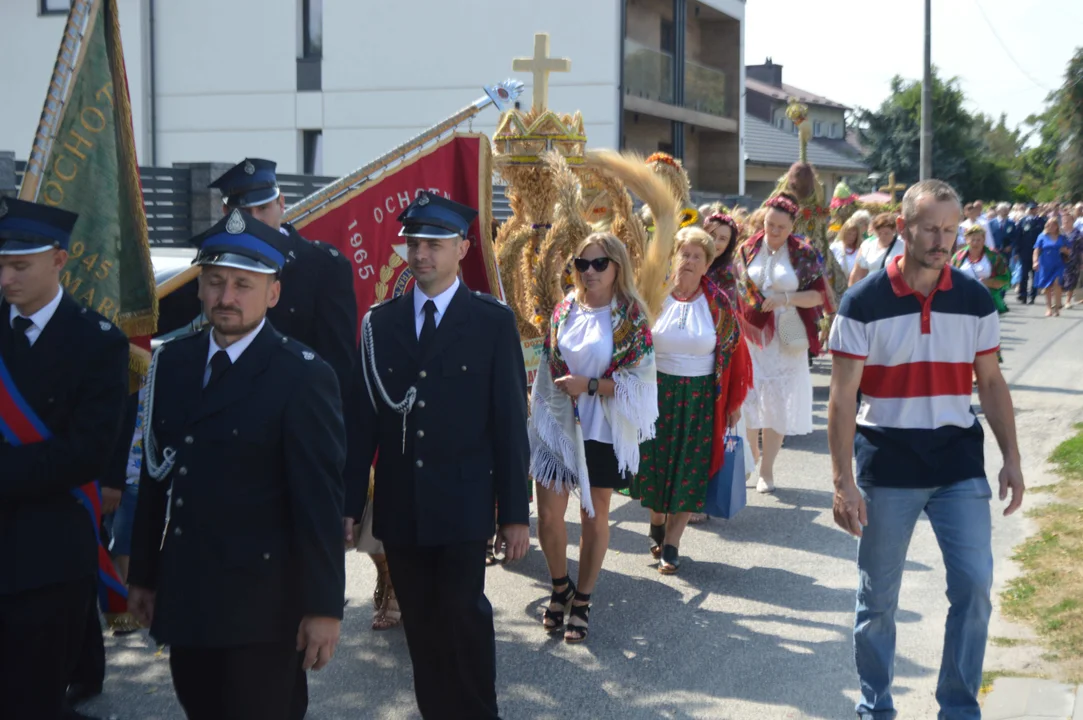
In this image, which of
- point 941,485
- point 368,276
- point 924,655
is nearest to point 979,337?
point 941,485

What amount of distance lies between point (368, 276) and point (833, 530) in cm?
335

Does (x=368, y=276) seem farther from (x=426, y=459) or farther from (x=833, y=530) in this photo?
(x=833, y=530)

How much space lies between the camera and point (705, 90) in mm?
31938

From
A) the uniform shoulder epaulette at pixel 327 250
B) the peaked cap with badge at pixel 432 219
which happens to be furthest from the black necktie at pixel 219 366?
the uniform shoulder epaulette at pixel 327 250

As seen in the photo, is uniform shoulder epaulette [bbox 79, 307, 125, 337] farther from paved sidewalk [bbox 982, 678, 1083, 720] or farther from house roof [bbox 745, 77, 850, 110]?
house roof [bbox 745, 77, 850, 110]

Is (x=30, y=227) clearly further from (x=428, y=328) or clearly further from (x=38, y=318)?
(x=428, y=328)

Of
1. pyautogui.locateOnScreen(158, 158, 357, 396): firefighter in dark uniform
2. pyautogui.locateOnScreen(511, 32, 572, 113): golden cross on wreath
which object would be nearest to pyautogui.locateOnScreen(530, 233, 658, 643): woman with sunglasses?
pyautogui.locateOnScreen(158, 158, 357, 396): firefighter in dark uniform

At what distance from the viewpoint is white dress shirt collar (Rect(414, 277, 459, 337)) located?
14.1 feet

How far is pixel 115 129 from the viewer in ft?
15.2

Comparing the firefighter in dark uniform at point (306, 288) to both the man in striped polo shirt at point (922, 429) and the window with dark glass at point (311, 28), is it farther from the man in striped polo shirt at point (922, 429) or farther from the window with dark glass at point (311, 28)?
the window with dark glass at point (311, 28)

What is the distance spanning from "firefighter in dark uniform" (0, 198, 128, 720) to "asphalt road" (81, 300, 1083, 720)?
1271mm

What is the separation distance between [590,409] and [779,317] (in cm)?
318

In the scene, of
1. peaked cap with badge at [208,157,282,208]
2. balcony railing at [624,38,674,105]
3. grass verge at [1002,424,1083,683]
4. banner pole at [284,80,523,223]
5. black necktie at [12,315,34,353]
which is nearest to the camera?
black necktie at [12,315,34,353]

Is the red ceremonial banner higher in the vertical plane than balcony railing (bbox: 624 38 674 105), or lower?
lower
